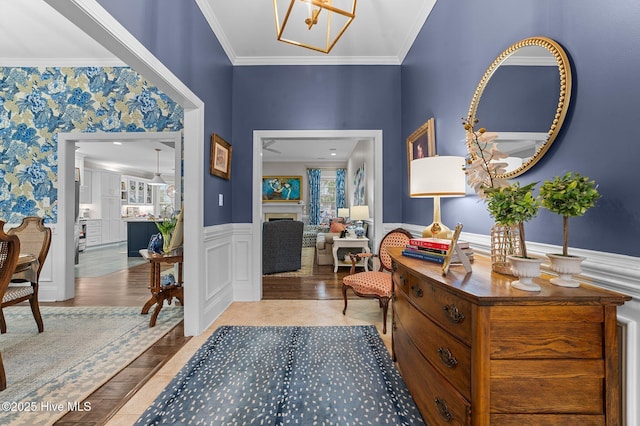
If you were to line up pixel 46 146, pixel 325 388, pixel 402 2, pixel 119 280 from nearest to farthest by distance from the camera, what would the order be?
pixel 325 388
pixel 402 2
pixel 46 146
pixel 119 280

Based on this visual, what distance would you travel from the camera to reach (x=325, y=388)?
1662 millimetres

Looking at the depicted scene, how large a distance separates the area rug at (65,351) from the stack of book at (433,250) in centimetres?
228

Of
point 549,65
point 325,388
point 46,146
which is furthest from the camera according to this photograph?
point 46,146

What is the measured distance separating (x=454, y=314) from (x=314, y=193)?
26.6 ft

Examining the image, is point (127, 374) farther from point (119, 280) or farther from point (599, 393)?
point (119, 280)

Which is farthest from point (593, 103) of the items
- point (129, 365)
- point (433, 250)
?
point (129, 365)

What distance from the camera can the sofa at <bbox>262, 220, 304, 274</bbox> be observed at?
454 cm

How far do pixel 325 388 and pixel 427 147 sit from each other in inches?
87.0

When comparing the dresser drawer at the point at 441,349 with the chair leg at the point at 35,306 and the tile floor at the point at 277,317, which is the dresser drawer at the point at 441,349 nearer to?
the tile floor at the point at 277,317

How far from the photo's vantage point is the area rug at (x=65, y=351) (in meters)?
1.58

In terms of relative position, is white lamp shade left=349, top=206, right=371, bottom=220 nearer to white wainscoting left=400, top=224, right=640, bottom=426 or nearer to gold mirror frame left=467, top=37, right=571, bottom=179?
gold mirror frame left=467, top=37, right=571, bottom=179

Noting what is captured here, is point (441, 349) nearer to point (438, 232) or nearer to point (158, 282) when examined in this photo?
point (438, 232)

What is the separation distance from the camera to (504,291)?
93cm

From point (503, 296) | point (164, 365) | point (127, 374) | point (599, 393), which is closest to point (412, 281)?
point (503, 296)
